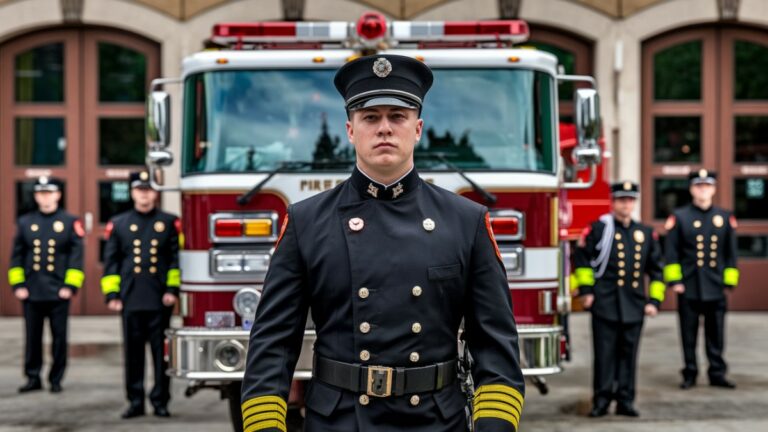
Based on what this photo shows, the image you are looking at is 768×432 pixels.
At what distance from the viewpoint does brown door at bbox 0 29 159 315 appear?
15.4 meters

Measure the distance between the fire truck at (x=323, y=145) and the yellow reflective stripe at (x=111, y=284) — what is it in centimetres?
209

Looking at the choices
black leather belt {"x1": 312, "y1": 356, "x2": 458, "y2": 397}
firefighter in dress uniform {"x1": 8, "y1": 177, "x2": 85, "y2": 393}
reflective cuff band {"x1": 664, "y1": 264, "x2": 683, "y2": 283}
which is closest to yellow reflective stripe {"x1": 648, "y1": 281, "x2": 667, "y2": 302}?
reflective cuff band {"x1": 664, "y1": 264, "x2": 683, "y2": 283}

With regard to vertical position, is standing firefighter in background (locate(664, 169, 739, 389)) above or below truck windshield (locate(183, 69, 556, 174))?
below

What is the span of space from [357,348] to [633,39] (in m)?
13.0

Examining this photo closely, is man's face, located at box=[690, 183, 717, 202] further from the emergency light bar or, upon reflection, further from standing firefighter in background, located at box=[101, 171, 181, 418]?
standing firefighter in background, located at box=[101, 171, 181, 418]

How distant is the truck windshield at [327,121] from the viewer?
22.1ft

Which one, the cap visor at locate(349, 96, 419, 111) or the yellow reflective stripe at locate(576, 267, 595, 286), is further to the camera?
the yellow reflective stripe at locate(576, 267, 595, 286)

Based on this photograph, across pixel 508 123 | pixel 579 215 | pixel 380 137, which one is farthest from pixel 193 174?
pixel 579 215

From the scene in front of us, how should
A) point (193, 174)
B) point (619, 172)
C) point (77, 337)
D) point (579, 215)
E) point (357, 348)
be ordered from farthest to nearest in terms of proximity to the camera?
1. point (619, 172)
2. point (77, 337)
3. point (579, 215)
4. point (193, 174)
5. point (357, 348)

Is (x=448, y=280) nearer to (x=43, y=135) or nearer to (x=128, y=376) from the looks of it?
(x=128, y=376)

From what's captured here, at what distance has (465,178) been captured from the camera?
21.4ft

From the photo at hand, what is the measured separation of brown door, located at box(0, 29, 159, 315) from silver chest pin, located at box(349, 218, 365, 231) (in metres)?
12.7

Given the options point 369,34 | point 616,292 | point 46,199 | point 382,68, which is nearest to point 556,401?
point 616,292

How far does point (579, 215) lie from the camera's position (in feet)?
35.0
